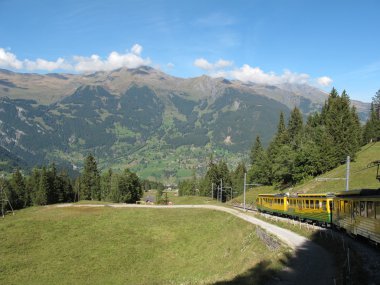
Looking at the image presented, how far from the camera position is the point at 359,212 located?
1223 inches

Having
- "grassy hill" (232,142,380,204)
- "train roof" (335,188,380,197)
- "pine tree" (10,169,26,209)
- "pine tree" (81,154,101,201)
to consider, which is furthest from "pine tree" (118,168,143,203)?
"train roof" (335,188,380,197)

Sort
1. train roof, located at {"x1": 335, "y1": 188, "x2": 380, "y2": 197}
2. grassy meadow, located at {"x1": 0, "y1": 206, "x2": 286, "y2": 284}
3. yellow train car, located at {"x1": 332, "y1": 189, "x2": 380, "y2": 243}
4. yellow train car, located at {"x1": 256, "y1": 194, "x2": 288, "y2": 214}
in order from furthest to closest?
yellow train car, located at {"x1": 256, "y1": 194, "x2": 288, "y2": 214} → grassy meadow, located at {"x1": 0, "y1": 206, "x2": 286, "y2": 284} → train roof, located at {"x1": 335, "y1": 188, "x2": 380, "y2": 197} → yellow train car, located at {"x1": 332, "y1": 189, "x2": 380, "y2": 243}

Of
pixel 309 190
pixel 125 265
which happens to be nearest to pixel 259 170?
pixel 309 190

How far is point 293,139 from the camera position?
121250 millimetres

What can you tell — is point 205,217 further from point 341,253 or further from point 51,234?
point 341,253

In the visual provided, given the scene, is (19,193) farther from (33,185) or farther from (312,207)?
(312,207)

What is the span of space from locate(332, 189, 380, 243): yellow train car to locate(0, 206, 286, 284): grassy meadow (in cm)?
661

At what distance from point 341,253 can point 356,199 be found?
596 centimetres

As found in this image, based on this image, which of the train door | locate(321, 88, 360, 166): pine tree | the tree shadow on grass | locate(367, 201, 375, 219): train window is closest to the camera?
the tree shadow on grass

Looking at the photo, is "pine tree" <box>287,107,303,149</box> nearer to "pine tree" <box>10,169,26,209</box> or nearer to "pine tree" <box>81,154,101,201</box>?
"pine tree" <box>81,154,101,201</box>

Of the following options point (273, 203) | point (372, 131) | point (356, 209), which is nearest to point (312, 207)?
point (356, 209)

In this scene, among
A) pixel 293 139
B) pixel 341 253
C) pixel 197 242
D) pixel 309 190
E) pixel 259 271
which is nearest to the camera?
pixel 259 271

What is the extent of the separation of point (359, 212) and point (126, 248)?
119ft

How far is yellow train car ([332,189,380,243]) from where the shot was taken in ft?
88.5
